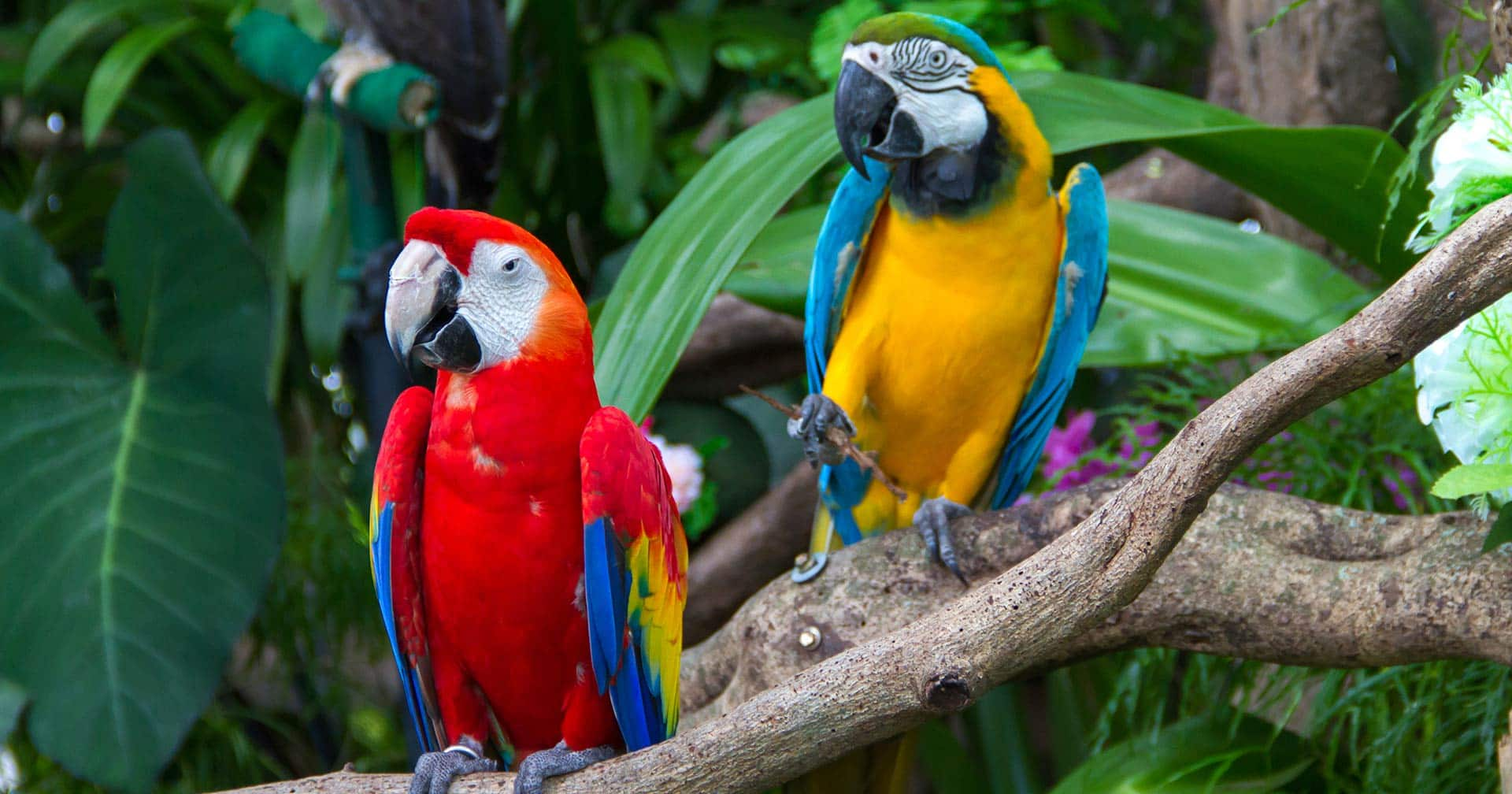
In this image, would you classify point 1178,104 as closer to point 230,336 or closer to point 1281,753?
point 1281,753

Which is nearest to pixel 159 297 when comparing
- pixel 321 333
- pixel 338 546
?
pixel 321 333

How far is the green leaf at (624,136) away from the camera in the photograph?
1.52 meters

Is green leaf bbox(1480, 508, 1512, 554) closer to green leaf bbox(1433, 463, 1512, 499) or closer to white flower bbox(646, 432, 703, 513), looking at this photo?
green leaf bbox(1433, 463, 1512, 499)

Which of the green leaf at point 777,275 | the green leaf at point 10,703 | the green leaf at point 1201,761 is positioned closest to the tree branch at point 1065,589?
the green leaf at point 1201,761

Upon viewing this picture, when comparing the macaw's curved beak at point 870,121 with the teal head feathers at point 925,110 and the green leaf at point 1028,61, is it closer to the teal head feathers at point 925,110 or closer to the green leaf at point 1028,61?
the teal head feathers at point 925,110

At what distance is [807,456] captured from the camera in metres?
0.92

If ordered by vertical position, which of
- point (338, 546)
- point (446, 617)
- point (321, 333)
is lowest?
point (338, 546)

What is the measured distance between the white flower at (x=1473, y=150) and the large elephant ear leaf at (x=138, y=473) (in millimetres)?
1087

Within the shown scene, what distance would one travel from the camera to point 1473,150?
2.04ft

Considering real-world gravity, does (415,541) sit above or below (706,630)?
above

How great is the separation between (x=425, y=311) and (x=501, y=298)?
1.8 inches

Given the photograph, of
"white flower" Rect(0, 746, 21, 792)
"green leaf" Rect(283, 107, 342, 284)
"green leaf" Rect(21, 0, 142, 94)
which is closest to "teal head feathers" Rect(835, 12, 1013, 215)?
"green leaf" Rect(283, 107, 342, 284)

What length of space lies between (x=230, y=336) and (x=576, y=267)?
493mm

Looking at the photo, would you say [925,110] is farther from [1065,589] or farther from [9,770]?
[9,770]
